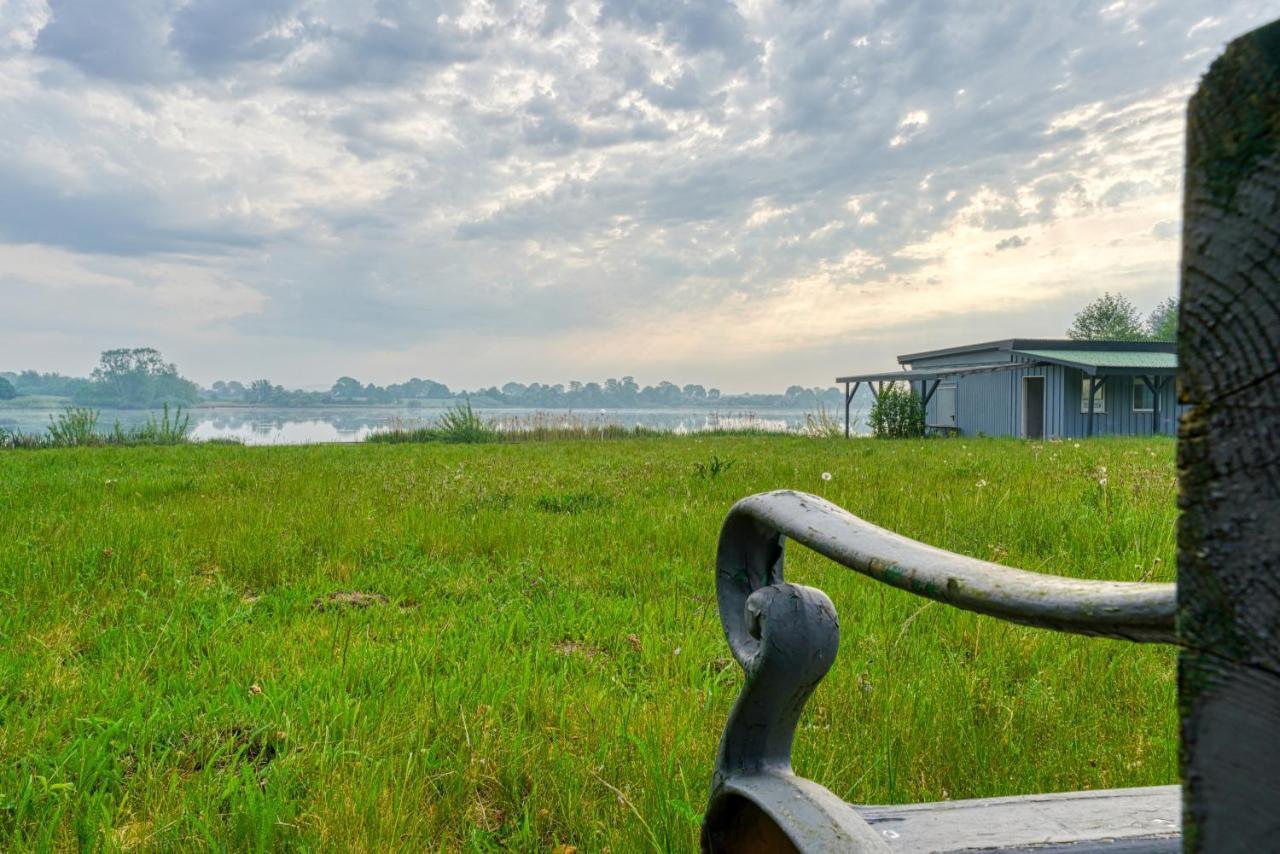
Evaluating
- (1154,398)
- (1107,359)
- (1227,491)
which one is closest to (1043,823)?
(1227,491)

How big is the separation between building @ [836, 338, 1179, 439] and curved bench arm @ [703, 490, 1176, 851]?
22.0 metres

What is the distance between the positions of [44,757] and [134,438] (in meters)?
20.4

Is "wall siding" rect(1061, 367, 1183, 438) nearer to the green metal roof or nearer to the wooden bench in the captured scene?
the green metal roof

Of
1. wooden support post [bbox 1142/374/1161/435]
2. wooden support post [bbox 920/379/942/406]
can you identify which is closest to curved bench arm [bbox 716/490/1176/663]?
wooden support post [bbox 1142/374/1161/435]

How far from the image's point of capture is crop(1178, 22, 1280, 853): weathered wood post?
43 centimetres

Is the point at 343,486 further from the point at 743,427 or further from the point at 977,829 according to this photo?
the point at 743,427

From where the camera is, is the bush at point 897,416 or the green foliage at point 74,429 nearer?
the green foliage at point 74,429

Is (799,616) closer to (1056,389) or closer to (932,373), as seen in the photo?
(1056,389)

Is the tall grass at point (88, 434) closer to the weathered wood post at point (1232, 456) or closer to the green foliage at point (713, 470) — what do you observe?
the green foliage at point (713, 470)

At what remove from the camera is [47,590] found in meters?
3.78

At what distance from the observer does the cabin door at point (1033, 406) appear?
2379 centimetres

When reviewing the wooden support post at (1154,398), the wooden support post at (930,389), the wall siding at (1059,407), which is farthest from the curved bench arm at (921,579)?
the wooden support post at (930,389)

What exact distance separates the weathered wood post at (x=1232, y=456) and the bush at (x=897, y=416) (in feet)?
77.7

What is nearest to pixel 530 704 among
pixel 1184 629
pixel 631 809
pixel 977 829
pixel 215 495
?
pixel 631 809
